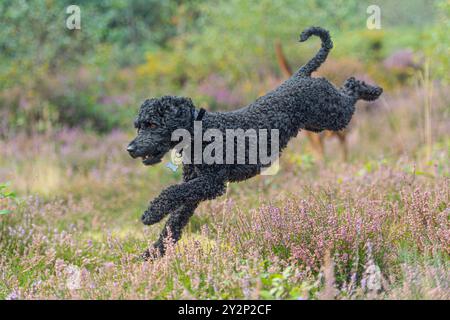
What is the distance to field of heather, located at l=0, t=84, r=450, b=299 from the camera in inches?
125

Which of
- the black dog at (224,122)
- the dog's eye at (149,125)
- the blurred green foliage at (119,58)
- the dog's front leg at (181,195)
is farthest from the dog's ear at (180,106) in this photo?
the blurred green foliage at (119,58)

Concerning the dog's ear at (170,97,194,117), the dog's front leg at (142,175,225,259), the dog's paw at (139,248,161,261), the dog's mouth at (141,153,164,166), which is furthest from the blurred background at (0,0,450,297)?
the dog's ear at (170,97,194,117)

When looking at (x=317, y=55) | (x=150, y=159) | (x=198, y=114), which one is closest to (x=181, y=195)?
(x=150, y=159)

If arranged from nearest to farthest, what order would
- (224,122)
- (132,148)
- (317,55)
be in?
1. (132,148)
2. (224,122)
3. (317,55)

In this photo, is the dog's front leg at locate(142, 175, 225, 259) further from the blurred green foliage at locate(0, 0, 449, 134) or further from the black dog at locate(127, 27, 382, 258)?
the blurred green foliage at locate(0, 0, 449, 134)

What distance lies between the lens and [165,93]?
11523mm

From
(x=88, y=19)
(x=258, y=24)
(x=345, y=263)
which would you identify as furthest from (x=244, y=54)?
(x=345, y=263)

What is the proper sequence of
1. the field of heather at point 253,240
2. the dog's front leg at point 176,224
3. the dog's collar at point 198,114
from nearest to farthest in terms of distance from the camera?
the field of heather at point 253,240 < the dog's collar at point 198,114 < the dog's front leg at point 176,224

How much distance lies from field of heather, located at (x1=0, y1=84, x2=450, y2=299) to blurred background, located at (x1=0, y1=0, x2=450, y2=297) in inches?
1.3

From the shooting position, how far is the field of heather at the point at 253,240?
3.17 meters

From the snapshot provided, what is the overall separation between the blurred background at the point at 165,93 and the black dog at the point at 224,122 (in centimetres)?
48

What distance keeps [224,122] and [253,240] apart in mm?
838

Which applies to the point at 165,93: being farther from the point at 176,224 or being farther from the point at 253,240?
the point at 253,240

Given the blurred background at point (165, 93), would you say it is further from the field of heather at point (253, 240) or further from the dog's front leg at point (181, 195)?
the dog's front leg at point (181, 195)
